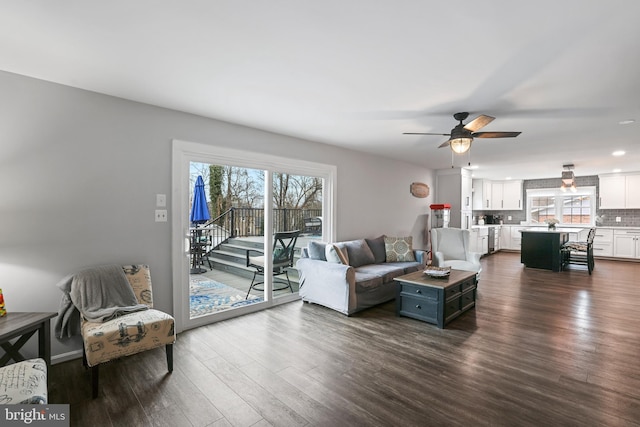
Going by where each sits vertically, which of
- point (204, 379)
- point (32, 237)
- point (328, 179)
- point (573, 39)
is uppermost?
point (573, 39)

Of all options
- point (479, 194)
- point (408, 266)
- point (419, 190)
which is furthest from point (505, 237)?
point (408, 266)

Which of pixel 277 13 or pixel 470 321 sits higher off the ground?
pixel 277 13

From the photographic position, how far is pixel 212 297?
4152 millimetres

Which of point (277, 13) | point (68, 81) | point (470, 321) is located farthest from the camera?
point (470, 321)

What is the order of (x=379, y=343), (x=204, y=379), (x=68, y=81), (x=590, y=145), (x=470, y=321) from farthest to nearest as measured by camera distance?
(x=590, y=145) → (x=470, y=321) → (x=379, y=343) → (x=68, y=81) → (x=204, y=379)

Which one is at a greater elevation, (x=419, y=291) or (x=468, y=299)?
(x=419, y=291)

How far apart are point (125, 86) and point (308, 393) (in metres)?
2.98

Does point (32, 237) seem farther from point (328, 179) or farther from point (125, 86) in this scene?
point (328, 179)

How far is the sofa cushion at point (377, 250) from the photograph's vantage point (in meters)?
5.14

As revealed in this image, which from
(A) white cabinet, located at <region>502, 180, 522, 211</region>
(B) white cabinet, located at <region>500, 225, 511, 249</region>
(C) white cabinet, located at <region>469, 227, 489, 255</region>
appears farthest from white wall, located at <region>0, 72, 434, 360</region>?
(B) white cabinet, located at <region>500, 225, 511, 249</region>

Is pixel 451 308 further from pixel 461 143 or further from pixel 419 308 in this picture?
pixel 461 143

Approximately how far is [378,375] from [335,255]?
1853 mm

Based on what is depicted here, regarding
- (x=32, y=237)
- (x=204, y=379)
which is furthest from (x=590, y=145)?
(x=32, y=237)

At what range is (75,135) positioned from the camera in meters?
2.66
